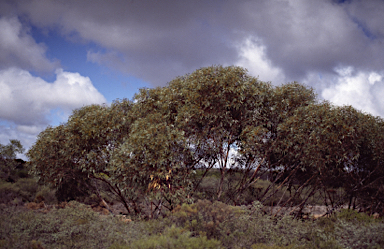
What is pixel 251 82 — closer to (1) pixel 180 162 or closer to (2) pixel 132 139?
(1) pixel 180 162

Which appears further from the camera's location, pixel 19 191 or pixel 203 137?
pixel 19 191

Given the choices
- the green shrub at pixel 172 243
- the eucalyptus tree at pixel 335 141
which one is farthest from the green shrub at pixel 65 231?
the eucalyptus tree at pixel 335 141

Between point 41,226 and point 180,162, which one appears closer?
point 41,226

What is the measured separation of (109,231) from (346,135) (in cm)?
973

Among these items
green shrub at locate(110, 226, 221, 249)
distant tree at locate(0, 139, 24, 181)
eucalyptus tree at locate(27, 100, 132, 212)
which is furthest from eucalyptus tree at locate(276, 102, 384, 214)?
distant tree at locate(0, 139, 24, 181)

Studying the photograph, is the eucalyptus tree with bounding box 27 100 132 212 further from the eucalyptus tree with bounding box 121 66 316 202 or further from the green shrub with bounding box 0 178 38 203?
the green shrub with bounding box 0 178 38 203

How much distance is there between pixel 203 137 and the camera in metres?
12.3

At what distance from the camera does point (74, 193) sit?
56.0ft

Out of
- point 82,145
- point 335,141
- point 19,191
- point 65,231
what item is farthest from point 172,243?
point 19,191

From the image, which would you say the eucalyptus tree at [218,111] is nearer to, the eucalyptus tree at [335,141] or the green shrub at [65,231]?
the eucalyptus tree at [335,141]

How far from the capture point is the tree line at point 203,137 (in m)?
11.2

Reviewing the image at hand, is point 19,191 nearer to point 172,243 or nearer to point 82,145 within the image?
point 82,145

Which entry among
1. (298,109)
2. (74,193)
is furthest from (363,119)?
(74,193)

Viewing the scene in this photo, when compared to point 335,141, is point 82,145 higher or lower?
lower
